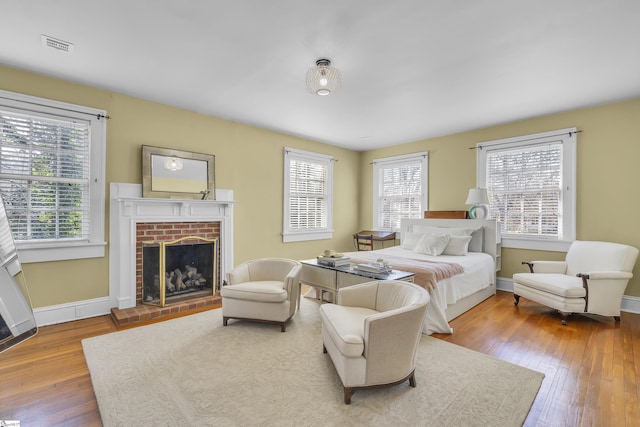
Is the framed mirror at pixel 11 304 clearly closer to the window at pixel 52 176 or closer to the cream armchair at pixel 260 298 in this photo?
the cream armchair at pixel 260 298

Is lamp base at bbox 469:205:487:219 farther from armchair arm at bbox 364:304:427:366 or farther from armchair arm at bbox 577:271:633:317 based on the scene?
armchair arm at bbox 364:304:427:366

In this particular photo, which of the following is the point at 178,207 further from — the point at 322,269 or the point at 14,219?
the point at 322,269

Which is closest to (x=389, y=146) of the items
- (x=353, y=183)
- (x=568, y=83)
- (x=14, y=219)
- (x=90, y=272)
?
(x=353, y=183)

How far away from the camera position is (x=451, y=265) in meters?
3.45

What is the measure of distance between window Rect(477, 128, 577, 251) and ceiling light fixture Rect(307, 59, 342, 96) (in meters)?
3.31

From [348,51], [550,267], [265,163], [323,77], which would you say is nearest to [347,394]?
[323,77]

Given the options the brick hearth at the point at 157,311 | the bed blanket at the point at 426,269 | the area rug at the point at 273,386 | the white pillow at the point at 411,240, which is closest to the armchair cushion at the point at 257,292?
the area rug at the point at 273,386

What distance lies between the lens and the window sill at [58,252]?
301 centimetres

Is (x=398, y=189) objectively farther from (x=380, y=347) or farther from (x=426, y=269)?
(x=380, y=347)

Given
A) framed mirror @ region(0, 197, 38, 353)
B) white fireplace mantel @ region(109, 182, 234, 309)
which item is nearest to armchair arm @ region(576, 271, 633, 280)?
framed mirror @ region(0, 197, 38, 353)

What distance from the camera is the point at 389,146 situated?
6.18 m

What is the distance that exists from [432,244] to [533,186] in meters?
1.77

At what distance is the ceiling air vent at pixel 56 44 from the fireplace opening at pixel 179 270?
84.1 inches

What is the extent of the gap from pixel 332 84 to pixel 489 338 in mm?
2916
